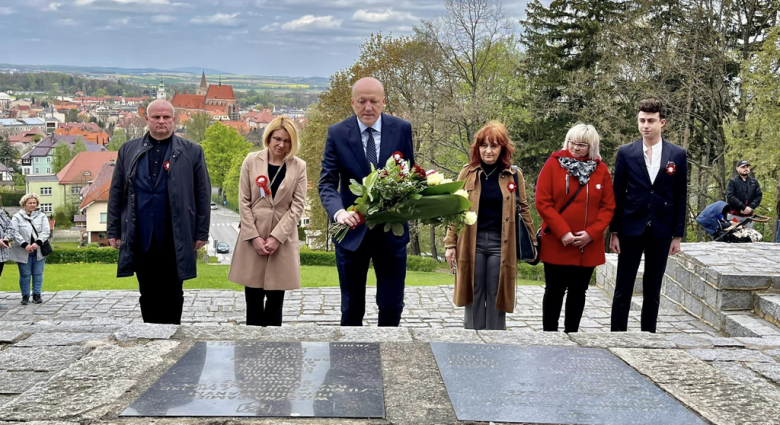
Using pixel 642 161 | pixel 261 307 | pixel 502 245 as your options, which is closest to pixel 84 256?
pixel 261 307

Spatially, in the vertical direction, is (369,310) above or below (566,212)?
below

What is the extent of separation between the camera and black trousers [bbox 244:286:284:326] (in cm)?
589

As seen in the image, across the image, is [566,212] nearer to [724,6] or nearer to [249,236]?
[249,236]

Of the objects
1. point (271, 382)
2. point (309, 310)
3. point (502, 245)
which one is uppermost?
point (502, 245)

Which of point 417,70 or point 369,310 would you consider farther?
point 417,70

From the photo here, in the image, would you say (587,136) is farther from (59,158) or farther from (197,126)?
(59,158)

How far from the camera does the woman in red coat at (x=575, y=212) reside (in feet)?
18.4

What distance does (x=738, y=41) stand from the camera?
22625mm

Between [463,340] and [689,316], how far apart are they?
453 centimetres

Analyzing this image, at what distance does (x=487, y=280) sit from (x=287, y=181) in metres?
1.77

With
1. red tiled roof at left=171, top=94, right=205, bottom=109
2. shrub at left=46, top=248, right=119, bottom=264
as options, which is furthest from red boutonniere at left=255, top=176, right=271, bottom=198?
red tiled roof at left=171, top=94, right=205, bottom=109

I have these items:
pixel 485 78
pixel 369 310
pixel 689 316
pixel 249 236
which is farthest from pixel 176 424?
pixel 485 78

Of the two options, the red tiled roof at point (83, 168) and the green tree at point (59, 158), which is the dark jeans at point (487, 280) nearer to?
the red tiled roof at point (83, 168)

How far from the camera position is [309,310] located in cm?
845
